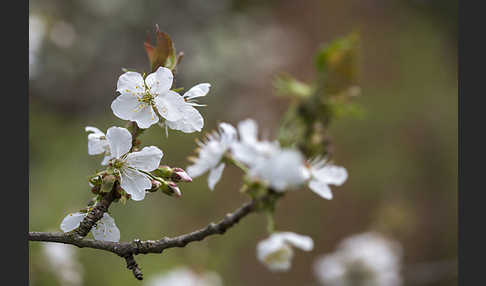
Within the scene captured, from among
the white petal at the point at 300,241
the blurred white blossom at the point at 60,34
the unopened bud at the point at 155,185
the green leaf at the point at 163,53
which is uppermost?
the blurred white blossom at the point at 60,34

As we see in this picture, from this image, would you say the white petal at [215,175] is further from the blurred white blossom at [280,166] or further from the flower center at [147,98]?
the flower center at [147,98]

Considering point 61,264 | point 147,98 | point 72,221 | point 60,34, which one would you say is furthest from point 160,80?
point 60,34

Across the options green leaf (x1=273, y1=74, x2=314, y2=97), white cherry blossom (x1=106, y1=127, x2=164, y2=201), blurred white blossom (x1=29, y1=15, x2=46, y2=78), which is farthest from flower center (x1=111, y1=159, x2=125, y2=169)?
blurred white blossom (x1=29, y1=15, x2=46, y2=78)

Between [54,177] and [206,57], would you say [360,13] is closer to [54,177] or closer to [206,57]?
[206,57]

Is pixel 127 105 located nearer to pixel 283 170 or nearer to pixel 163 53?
pixel 163 53

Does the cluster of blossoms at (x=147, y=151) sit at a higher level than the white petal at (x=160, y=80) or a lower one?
lower

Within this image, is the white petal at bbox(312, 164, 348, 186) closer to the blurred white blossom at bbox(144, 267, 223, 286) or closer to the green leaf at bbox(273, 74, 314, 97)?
the green leaf at bbox(273, 74, 314, 97)

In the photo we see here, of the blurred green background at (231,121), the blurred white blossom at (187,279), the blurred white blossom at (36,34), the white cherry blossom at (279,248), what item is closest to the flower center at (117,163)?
the white cherry blossom at (279,248)
